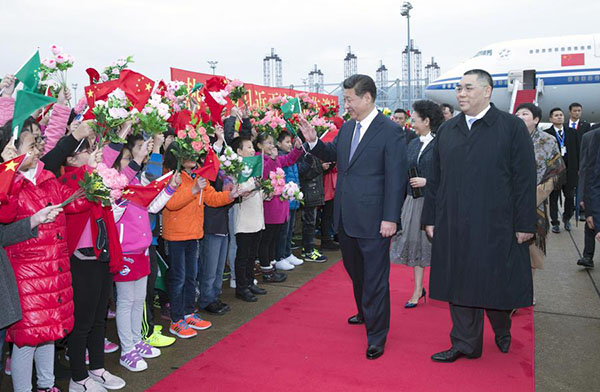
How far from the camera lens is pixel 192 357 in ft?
12.2

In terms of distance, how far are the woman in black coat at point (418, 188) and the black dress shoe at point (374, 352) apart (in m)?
1.26

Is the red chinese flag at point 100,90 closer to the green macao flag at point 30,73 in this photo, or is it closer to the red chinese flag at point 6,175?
the green macao flag at point 30,73

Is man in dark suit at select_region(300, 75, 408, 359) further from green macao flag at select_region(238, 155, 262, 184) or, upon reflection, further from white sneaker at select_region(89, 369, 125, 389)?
white sneaker at select_region(89, 369, 125, 389)

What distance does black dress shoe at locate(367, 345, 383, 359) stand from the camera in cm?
368

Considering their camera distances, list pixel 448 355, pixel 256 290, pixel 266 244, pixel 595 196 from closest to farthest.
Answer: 1. pixel 448 355
2. pixel 595 196
3. pixel 256 290
4. pixel 266 244

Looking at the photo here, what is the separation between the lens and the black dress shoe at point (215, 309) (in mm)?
4688

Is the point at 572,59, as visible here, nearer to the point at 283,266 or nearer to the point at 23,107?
the point at 283,266

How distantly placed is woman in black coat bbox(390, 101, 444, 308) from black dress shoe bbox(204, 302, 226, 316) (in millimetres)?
1821

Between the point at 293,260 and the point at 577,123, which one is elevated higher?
the point at 577,123

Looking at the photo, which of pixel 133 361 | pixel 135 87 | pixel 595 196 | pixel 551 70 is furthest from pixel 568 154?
pixel 551 70

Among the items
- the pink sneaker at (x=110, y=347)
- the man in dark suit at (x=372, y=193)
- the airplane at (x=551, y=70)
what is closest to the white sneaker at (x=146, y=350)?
the pink sneaker at (x=110, y=347)

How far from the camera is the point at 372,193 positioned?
371 centimetres

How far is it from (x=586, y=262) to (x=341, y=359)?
14.3 feet

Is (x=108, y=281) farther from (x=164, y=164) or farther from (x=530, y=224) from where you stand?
(x=530, y=224)
